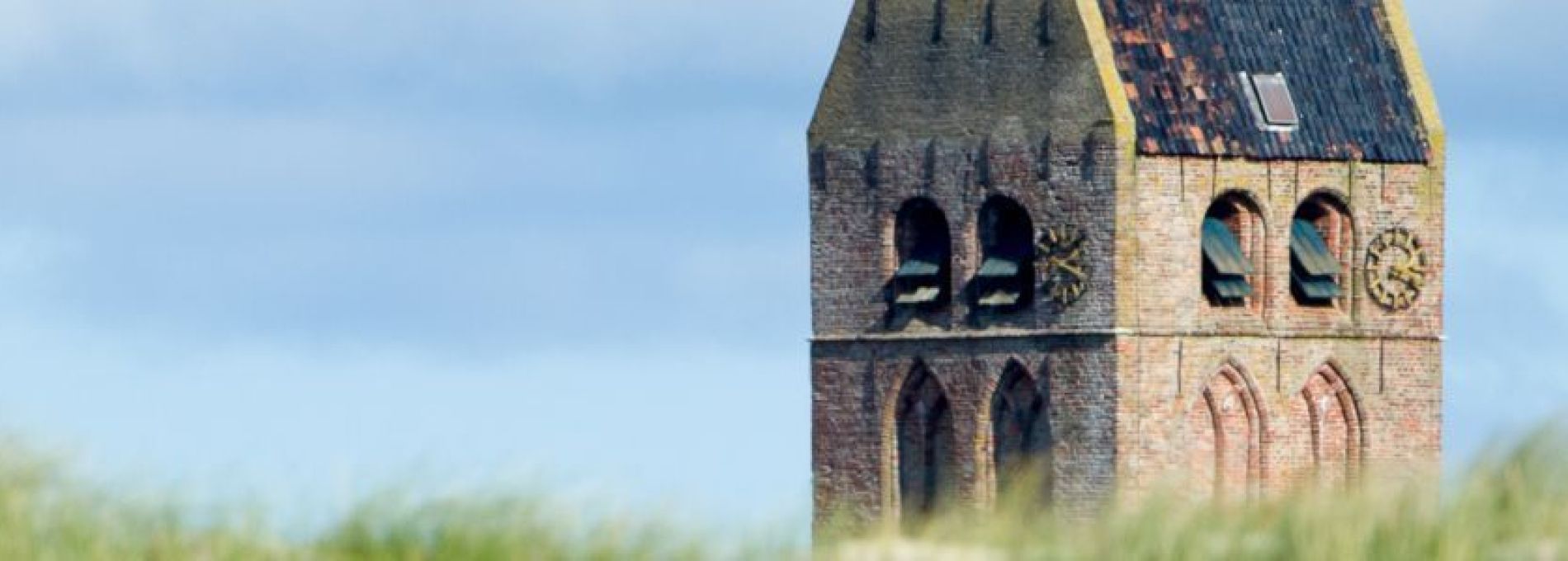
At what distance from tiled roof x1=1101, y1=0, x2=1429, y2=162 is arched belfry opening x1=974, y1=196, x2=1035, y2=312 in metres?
1.62

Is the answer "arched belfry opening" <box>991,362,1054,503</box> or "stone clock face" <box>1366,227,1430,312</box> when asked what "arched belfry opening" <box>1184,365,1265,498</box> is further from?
"stone clock face" <box>1366,227,1430,312</box>

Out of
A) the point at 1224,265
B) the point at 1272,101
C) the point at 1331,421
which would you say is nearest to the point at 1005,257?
the point at 1224,265

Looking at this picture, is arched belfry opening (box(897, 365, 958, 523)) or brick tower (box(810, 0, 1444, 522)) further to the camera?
arched belfry opening (box(897, 365, 958, 523))

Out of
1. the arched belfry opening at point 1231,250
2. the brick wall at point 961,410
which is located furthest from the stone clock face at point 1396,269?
the brick wall at point 961,410

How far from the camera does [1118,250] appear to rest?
6075cm

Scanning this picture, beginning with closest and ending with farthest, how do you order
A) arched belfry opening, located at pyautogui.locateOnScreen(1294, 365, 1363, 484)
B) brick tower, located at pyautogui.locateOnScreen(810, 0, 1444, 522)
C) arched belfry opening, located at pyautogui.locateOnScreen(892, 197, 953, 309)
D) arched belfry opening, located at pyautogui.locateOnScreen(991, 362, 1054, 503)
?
brick tower, located at pyautogui.locateOnScreen(810, 0, 1444, 522), arched belfry opening, located at pyautogui.locateOnScreen(991, 362, 1054, 503), arched belfry opening, located at pyautogui.locateOnScreen(892, 197, 953, 309), arched belfry opening, located at pyautogui.locateOnScreen(1294, 365, 1363, 484)

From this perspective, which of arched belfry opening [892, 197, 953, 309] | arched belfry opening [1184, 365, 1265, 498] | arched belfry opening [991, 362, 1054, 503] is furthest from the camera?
arched belfry opening [892, 197, 953, 309]

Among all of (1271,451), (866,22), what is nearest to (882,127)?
(866,22)

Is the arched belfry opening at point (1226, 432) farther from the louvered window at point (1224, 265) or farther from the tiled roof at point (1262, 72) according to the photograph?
the tiled roof at point (1262, 72)

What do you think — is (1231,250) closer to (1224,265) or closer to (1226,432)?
(1224,265)

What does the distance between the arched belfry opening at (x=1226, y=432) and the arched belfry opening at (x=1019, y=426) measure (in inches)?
54.2

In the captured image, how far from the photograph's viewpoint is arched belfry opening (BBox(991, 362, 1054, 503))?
201ft

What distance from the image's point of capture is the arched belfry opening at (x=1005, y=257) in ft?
201

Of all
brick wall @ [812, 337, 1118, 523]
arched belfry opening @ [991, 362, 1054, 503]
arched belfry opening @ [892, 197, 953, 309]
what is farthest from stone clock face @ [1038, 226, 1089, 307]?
arched belfry opening @ [892, 197, 953, 309]
